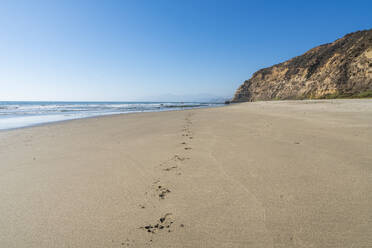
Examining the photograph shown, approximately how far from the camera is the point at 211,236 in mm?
1651

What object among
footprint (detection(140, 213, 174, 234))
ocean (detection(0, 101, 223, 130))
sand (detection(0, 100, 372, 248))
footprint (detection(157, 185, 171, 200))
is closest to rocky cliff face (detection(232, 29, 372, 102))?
ocean (detection(0, 101, 223, 130))

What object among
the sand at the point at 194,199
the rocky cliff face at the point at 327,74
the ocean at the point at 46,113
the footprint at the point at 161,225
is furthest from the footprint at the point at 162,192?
the rocky cliff face at the point at 327,74

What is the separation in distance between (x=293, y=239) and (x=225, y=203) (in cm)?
75

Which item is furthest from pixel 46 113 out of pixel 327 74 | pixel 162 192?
pixel 327 74

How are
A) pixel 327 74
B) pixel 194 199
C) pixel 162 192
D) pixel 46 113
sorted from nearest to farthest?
pixel 194 199
pixel 162 192
pixel 46 113
pixel 327 74

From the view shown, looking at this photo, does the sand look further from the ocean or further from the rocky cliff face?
the rocky cliff face

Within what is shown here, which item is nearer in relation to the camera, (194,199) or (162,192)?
(194,199)

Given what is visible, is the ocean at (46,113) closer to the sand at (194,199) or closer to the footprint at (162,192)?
the sand at (194,199)

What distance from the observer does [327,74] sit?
96.6ft

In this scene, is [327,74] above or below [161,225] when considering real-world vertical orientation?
above

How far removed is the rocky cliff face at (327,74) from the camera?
23547 mm

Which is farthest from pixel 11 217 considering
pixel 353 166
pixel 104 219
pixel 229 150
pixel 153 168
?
pixel 353 166

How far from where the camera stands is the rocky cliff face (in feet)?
77.3

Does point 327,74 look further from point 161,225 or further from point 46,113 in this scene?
point 46,113
